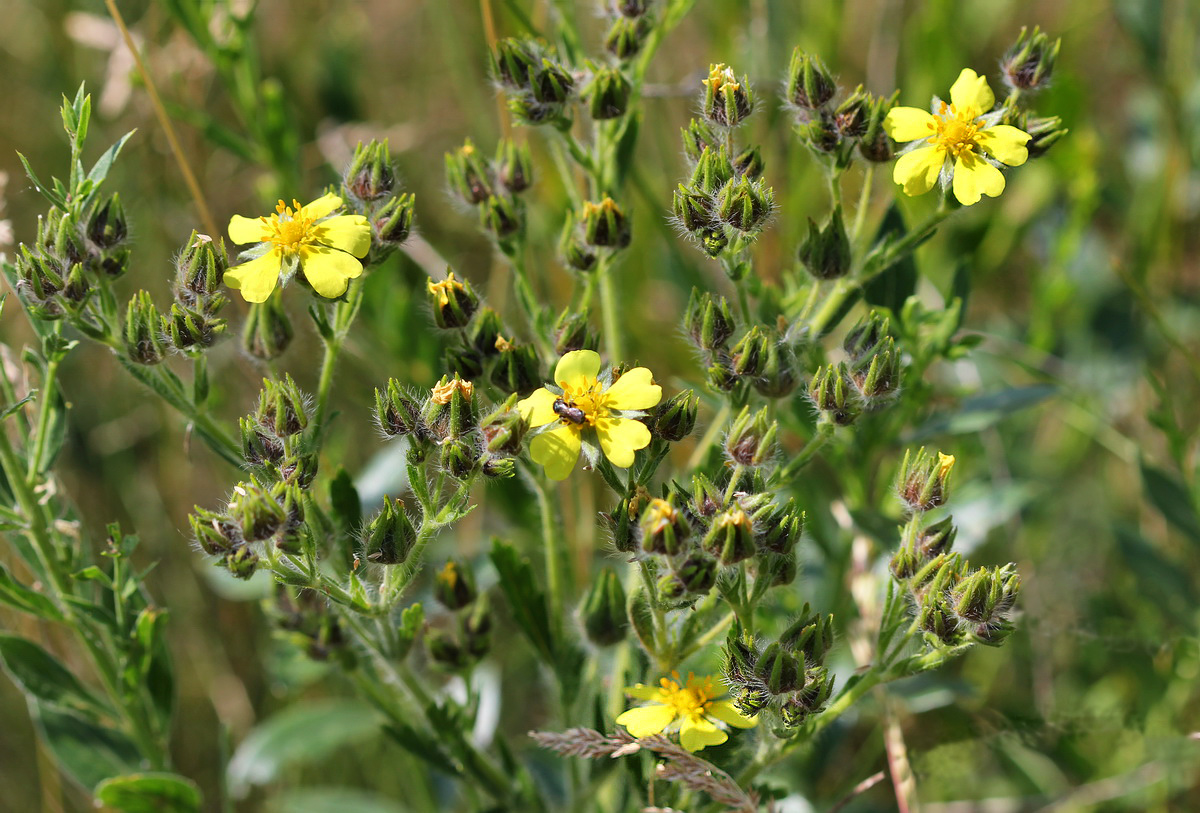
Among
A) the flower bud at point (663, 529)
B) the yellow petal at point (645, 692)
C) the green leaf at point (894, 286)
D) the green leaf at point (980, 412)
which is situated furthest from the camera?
the green leaf at point (980, 412)

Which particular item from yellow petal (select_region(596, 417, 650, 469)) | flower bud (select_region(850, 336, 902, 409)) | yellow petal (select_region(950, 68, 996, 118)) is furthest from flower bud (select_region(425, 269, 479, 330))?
yellow petal (select_region(950, 68, 996, 118))

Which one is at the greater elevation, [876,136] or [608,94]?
[608,94]

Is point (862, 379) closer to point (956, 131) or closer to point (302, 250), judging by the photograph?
point (956, 131)

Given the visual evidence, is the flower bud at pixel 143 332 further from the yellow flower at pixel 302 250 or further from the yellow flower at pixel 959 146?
the yellow flower at pixel 959 146

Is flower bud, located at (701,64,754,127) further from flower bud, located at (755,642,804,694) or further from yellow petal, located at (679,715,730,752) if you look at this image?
yellow petal, located at (679,715,730,752)

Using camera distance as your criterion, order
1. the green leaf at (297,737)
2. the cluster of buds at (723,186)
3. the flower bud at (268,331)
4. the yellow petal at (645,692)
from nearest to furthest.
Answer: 1. the yellow petal at (645,692)
2. the cluster of buds at (723,186)
3. the flower bud at (268,331)
4. the green leaf at (297,737)

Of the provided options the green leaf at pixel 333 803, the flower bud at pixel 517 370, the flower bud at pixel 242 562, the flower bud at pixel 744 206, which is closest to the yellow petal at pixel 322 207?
the flower bud at pixel 517 370

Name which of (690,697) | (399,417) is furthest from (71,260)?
(690,697)
